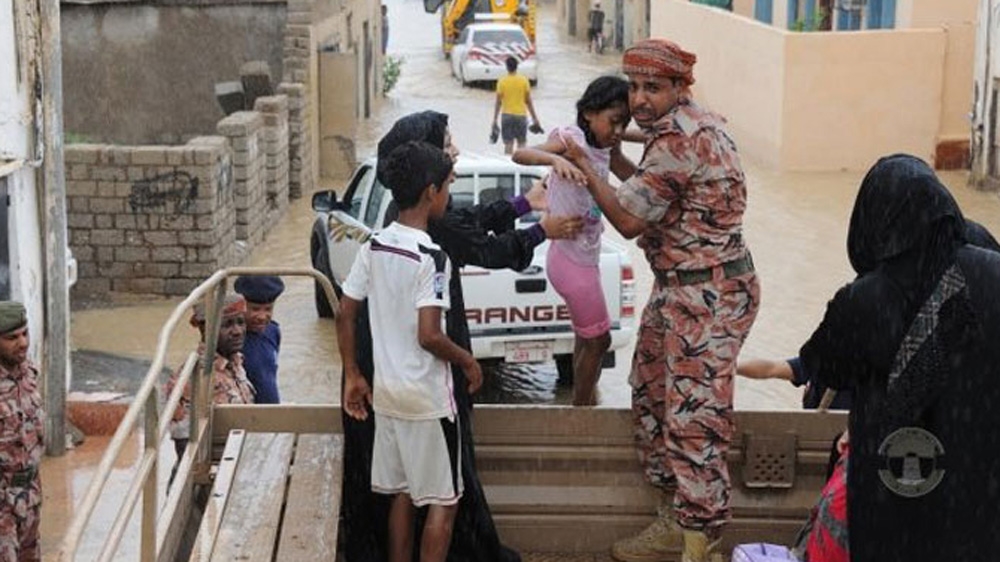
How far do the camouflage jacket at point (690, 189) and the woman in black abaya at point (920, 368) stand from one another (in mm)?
1333

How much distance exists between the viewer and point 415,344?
5191 mm

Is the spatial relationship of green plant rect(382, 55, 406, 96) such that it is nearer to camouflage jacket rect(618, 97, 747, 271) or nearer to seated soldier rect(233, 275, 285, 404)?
seated soldier rect(233, 275, 285, 404)

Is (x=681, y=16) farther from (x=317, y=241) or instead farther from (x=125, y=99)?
(x=317, y=241)

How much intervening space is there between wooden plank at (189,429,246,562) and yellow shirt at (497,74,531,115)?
18049 millimetres

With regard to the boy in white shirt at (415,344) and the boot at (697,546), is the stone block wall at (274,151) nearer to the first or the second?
the boy in white shirt at (415,344)

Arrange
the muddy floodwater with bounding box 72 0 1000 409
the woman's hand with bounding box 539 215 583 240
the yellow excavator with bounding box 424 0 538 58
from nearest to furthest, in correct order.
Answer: the woman's hand with bounding box 539 215 583 240 < the muddy floodwater with bounding box 72 0 1000 409 < the yellow excavator with bounding box 424 0 538 58

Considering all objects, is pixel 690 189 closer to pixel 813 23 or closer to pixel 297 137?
pixel 297 137

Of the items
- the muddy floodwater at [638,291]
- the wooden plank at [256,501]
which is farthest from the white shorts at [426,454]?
the muddy floodwater at [638,291]

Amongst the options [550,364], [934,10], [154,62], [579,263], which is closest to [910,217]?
[579,263]

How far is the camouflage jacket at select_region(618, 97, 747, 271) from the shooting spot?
5.22 meters

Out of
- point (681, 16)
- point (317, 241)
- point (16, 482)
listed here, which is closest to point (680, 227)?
point (16, 482)

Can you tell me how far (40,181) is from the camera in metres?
11.1

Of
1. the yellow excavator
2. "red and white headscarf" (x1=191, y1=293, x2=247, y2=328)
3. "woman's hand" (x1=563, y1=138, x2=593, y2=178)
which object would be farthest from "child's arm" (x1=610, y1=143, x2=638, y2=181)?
A: the yellow excavator

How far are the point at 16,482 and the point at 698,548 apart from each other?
3.28m
